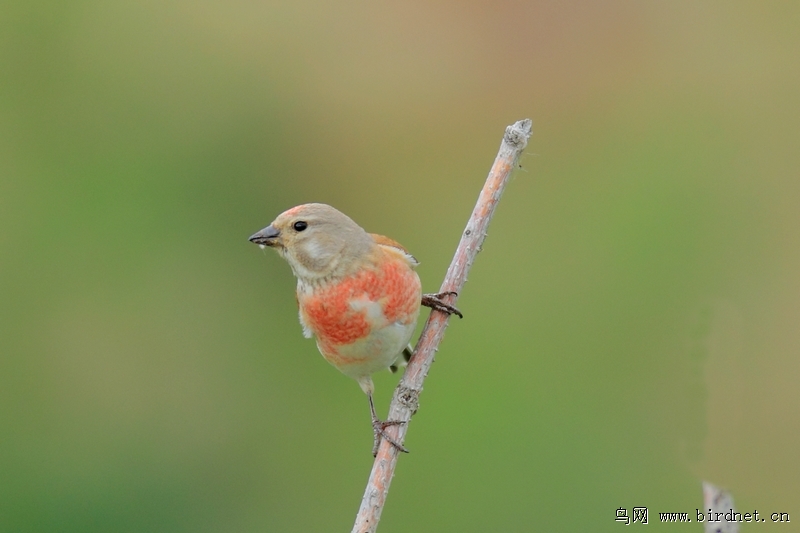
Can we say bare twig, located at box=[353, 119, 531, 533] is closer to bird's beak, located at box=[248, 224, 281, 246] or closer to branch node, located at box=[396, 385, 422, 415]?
branch node, located at box=[396, 385, 422, 415]

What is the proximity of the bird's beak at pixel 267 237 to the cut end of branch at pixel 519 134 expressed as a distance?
1.14 m

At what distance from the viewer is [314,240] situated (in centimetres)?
456

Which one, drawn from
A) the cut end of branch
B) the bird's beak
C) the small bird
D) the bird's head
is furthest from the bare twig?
the bird's beak

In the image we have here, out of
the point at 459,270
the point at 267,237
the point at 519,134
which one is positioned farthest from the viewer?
the point at 267,237

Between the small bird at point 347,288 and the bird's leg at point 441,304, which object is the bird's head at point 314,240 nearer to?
the small bird at point 347,288

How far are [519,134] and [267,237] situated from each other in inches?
48.9

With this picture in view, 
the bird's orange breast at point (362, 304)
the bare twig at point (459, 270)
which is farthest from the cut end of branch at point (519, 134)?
the bird's orange breast at point (362, 304)

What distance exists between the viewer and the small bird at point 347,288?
4.53 m

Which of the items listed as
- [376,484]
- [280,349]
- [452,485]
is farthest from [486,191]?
[280,349]

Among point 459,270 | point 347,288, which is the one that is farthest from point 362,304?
point 459,270

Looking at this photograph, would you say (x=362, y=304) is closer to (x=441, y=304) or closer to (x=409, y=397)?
(x=441, y=304)

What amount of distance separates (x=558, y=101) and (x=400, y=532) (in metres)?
3.97

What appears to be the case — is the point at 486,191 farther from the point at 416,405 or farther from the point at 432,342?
the point at 416,405

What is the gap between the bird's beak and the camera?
450 cm
